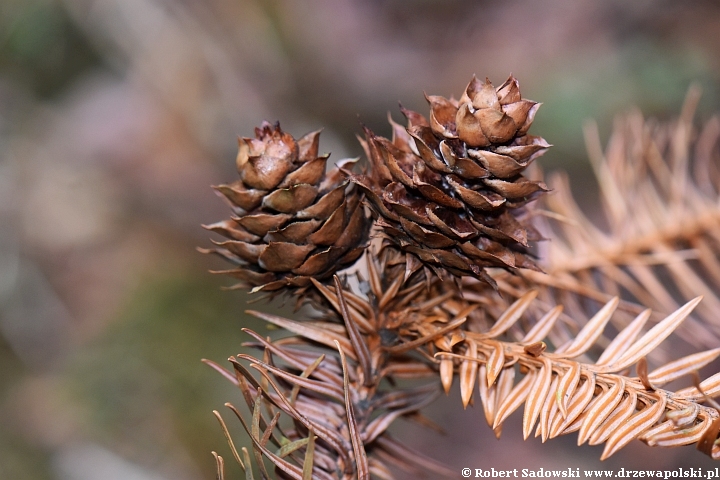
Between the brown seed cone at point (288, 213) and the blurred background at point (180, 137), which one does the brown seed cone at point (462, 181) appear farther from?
the blurred background at point (180, 137)

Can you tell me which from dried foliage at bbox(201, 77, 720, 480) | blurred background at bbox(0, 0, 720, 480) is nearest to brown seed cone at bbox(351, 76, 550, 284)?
dried foliage at bbox(201, 77, 720, 480)

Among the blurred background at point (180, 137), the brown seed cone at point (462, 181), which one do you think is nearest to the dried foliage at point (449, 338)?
the brown seed cone at point (462, 181)

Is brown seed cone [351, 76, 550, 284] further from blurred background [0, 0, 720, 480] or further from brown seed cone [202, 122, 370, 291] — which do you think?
blurred background [0, 0, 720, 480]

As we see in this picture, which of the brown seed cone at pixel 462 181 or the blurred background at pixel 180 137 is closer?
the brown seed cone at pixel 462 181

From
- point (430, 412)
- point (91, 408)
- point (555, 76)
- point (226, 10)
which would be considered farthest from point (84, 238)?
point (555, 76)

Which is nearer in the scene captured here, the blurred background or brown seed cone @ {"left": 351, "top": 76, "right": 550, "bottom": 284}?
brown seed cone @ {"left": 351, "top": 76, "right": 550, "bottom": 284}
